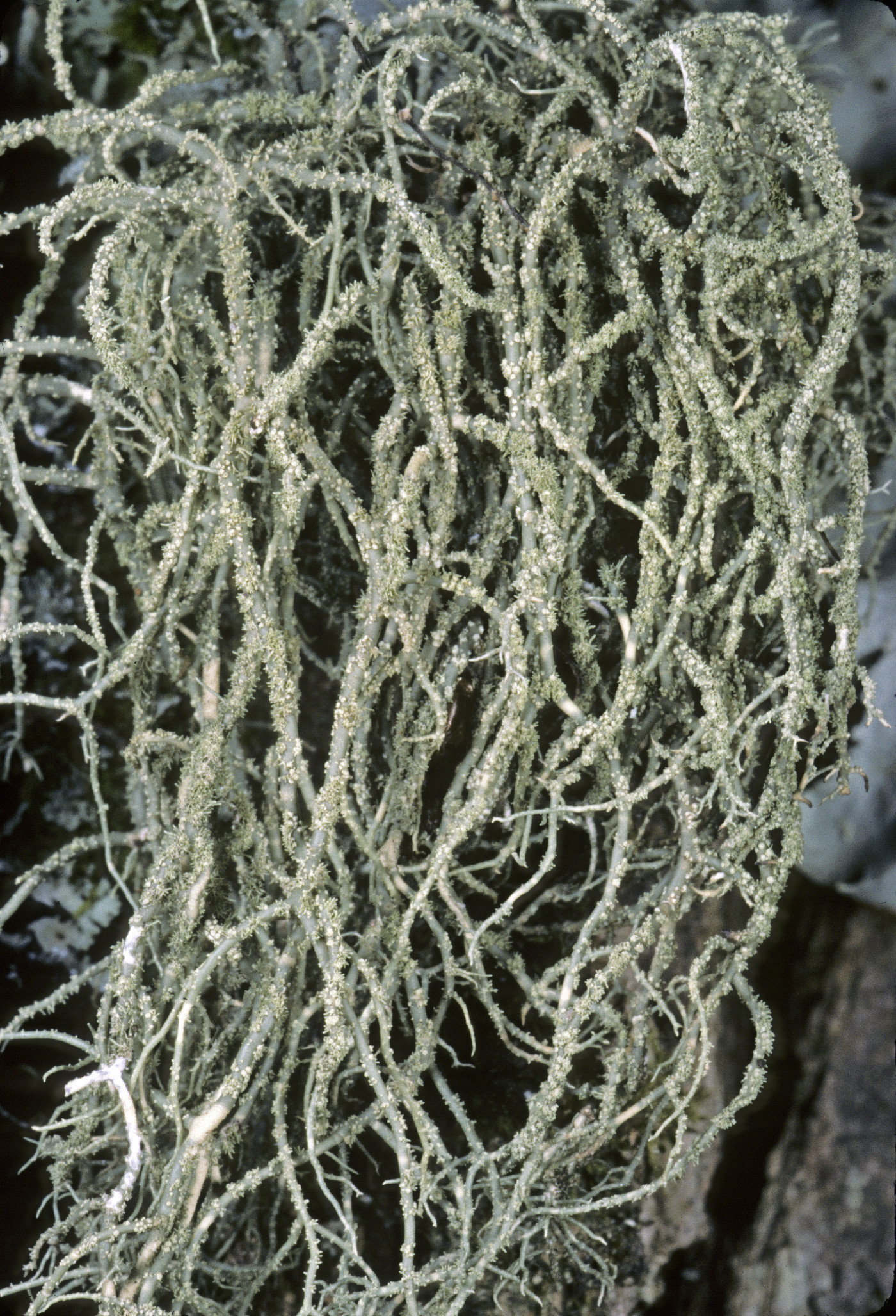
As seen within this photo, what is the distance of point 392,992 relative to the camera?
65 centimetres

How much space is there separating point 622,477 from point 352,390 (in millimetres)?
217

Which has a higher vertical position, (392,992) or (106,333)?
(106,333)

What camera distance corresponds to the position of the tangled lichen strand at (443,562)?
0.60 m

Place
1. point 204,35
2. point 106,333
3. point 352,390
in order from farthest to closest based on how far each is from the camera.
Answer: point 204,35 < point 352,390 < point 106,333

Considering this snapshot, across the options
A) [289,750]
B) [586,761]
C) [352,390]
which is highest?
[352,390]

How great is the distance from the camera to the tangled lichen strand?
23.5 inches

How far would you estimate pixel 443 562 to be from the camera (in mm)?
621

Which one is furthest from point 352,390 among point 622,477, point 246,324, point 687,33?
point 687,33

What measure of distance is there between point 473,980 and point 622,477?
379mm

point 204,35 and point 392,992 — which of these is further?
point 204,35

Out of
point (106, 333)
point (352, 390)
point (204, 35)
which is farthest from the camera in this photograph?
point (204, 35)

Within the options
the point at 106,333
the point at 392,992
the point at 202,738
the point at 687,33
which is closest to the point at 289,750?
the point at 202,738

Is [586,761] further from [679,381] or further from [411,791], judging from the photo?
[679,381]

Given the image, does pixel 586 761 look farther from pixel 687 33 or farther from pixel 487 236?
pixel 687 33
